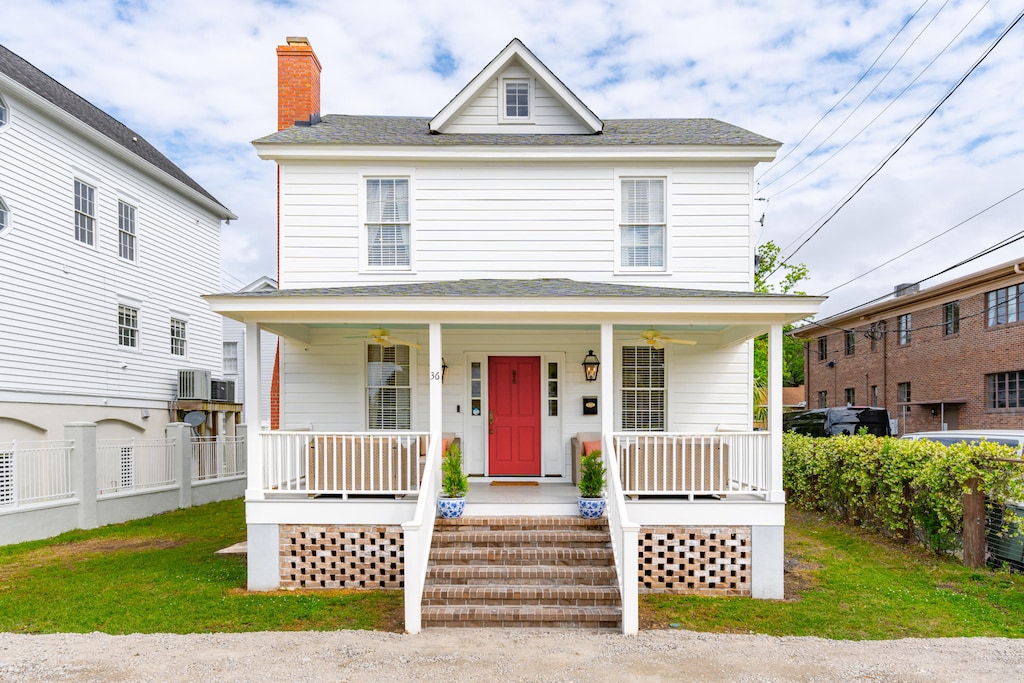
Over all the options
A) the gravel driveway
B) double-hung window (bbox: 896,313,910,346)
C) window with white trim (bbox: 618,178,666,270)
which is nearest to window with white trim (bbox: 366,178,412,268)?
window with white trim (bbox: 618,178,666,270)

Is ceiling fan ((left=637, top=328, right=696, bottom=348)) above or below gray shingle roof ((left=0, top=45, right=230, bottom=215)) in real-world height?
below

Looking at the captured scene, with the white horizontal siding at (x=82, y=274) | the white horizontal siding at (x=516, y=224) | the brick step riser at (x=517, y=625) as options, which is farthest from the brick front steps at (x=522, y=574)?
the white horizontal siding at (x=82, y=274)

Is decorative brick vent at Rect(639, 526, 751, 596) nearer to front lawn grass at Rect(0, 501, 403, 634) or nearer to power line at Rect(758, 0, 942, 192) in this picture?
front lawn grass at Rect(0, 501, 403, 634)

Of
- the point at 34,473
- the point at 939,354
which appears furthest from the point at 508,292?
the point at 939,354

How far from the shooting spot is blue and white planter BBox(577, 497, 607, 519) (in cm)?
805

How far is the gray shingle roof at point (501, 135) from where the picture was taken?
10.3m

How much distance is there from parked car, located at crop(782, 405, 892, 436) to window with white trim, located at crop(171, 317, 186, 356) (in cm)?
1748

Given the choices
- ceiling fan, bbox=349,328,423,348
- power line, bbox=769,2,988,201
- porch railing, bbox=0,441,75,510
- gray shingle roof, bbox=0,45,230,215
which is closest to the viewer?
ceiling fan, bbox=349,328,423,348

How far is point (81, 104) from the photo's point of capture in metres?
17.0

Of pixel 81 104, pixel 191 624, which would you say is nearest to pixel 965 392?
pixel 191 624

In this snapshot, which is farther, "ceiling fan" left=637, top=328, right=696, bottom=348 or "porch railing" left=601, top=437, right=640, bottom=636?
"ceiling fan" left=637, top=328, right=696, bottom=348

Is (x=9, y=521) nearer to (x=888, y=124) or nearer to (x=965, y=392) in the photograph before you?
(x=888, y=124)

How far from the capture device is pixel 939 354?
2406cm

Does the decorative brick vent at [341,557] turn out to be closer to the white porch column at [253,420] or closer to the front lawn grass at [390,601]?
the front lawn grass at [390,601]
